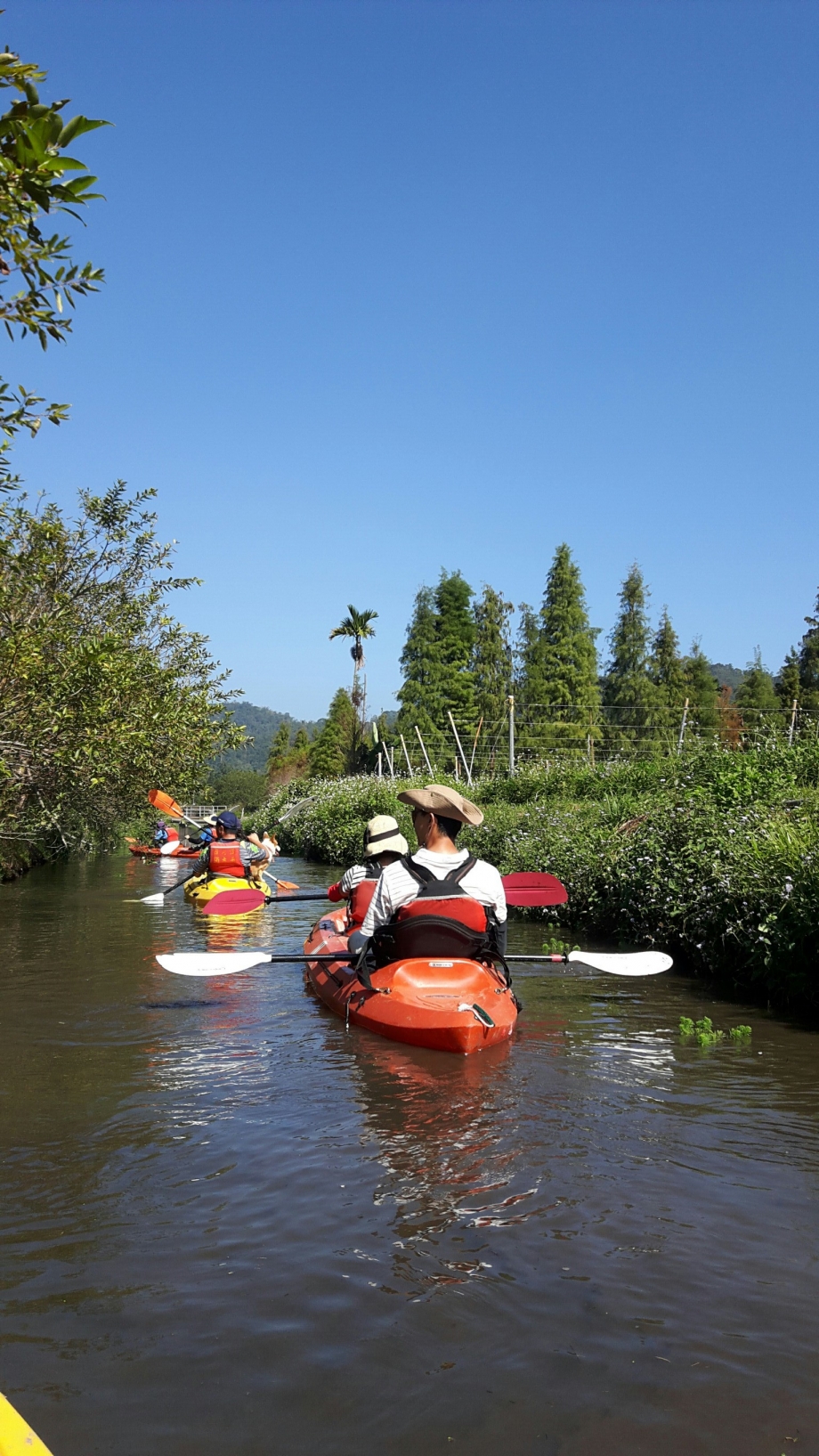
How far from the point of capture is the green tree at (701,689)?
144ft

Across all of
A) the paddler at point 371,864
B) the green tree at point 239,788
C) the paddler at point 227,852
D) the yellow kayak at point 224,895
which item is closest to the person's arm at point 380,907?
the paddler at point 371,864

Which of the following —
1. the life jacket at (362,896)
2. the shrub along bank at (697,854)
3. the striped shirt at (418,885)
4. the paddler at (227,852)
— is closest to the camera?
the striped shirt at (418,885)

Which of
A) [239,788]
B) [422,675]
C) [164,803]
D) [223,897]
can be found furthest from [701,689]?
[239,788]

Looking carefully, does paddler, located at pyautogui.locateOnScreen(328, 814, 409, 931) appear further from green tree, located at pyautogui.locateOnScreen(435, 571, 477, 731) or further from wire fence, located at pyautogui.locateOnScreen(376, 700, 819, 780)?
green tree, located at pyautogui.locateOnScreen(435, 571, 477, 731)

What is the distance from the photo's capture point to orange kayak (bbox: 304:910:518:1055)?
6.45 metres

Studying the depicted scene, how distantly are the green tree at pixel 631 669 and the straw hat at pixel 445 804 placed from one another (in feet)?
125

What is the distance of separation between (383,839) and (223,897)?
2524 mm

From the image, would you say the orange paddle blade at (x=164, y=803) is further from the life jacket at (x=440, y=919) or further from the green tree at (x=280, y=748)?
the green tree at (x=280, y=748)

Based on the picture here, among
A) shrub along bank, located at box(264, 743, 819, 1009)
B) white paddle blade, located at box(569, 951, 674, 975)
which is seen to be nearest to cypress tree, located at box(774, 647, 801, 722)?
A: shrub along bank, located at box(264, 743, 819, 1009)

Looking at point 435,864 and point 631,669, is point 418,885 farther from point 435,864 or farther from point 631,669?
point 631,669

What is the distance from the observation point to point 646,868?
10.7 m

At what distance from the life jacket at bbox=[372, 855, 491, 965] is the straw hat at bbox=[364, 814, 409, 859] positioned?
6.22 ft

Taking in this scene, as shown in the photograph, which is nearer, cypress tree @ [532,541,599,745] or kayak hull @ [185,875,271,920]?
kayak hull @ [185,875,271,920]

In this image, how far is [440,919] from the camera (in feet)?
21.8
